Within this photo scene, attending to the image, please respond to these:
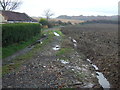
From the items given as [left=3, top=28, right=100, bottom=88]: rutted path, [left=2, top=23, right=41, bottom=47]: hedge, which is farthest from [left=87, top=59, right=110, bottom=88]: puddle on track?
[left=2, top=23, right=41, bottom=47]: hedge

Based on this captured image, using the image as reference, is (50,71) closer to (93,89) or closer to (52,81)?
(52,81)

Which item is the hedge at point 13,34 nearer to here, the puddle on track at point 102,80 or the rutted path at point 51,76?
the rutted path at point 51,76

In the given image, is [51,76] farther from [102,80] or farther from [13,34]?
[13,34]

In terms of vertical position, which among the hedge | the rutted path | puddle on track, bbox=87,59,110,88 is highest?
the hedge

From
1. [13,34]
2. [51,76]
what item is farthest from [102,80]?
[13,34]

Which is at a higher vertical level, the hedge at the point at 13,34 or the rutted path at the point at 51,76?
the hedge at the point at 13,34

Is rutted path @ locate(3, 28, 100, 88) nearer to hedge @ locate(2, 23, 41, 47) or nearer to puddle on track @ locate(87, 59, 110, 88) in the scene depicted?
puddle on track @ locate(87, 59, 110, 88)

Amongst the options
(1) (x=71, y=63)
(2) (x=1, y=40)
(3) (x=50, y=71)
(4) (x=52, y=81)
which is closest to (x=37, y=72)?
(3) (x=50, y=71)

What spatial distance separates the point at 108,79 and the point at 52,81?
3956 millimetres

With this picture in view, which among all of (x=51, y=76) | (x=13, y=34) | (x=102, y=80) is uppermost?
(x=13, y=34)

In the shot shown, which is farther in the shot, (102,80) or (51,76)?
(102,80)

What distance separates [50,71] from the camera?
13156 millimetres

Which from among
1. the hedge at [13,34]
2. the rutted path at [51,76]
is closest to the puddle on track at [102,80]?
the rutted path at [51,76]

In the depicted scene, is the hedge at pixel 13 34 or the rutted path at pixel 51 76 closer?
the rutted path at pixel 51 76
